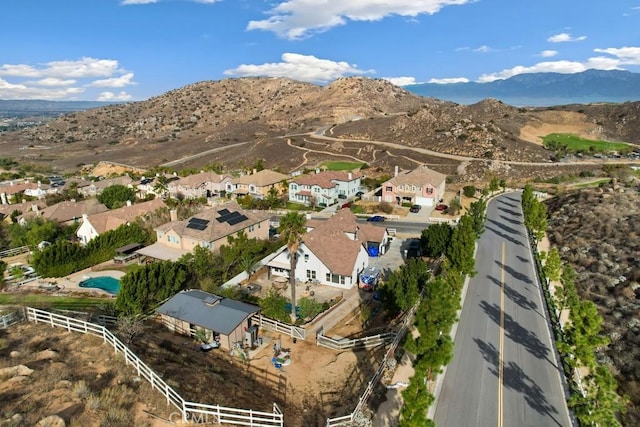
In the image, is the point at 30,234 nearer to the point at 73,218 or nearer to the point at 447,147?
the point at 73,218

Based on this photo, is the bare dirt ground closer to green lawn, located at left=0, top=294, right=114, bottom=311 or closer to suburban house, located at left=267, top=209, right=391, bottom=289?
green lawn, located at left=0, top=294, right=114, bottom=311

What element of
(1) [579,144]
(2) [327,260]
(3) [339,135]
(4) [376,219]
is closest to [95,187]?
(4) [376,219]

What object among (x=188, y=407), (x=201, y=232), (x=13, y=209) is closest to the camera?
(x=188, y=407)

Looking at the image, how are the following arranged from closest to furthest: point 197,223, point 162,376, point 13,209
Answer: point 162,376 → point 197,223 → point 13,209

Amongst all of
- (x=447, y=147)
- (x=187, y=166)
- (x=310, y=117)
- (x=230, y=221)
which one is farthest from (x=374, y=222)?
(x=310, y=117)

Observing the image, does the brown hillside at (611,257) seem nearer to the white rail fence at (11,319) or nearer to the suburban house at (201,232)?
the white rail fence at (11,319)

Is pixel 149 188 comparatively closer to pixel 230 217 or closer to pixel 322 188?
pixel 322 188
